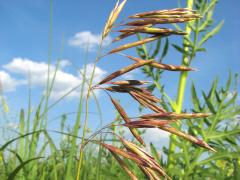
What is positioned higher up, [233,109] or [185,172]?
[233,109]

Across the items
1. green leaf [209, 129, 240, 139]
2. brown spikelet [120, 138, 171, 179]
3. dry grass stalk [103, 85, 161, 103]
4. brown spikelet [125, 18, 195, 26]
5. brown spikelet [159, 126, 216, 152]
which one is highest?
brown spikelet [125, 18, 195, 26]

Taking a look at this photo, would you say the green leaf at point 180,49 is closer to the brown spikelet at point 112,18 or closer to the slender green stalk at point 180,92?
the slender green stalk at point 180,92

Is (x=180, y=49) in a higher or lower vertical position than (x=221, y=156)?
higher

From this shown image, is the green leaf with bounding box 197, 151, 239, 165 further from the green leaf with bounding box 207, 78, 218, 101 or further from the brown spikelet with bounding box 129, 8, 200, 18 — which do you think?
the brown spikelet with bounding box 129, 8, 200, 18

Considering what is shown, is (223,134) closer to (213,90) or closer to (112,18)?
(213,90)

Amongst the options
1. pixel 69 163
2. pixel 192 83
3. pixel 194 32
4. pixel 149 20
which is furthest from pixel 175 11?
pixel 194 32

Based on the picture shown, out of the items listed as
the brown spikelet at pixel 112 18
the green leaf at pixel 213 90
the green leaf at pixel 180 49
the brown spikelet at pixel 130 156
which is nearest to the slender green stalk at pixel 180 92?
the green leaf at pixel 180 49

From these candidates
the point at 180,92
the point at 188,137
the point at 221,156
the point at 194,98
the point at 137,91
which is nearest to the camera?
the point at 188,137

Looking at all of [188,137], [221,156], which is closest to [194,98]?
[221,156]

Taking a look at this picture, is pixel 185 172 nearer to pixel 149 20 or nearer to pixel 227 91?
pixel 227 91

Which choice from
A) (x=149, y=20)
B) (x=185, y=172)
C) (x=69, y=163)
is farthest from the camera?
(x=185, y=172)

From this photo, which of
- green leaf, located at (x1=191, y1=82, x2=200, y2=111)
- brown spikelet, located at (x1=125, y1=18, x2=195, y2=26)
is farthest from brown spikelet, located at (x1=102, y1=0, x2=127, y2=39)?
green leaf, located at (x1=191, y1=82, x2=200, y2=111)
